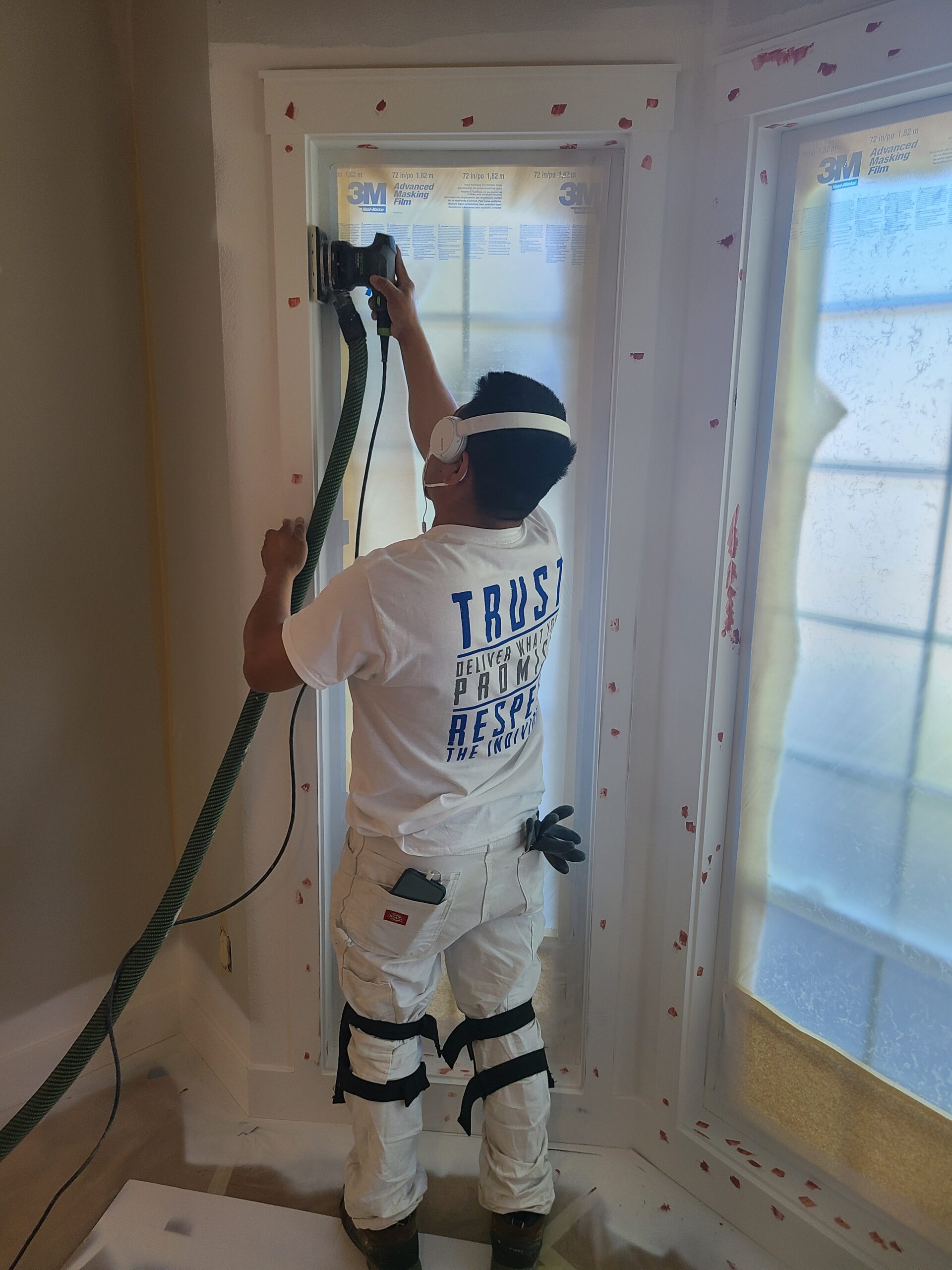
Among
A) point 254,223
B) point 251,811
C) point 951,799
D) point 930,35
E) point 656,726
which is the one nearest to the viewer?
point 930,35

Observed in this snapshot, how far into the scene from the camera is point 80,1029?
188 centimetres

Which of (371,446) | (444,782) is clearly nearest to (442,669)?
(444,782)

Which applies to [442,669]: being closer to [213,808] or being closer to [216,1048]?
[213,808]

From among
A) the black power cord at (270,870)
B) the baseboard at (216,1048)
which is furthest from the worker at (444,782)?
the baseboard at (216,1048)

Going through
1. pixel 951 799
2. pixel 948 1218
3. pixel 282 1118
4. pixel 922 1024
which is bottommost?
pixel 282 1118

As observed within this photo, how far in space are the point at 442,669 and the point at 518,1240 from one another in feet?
3.50

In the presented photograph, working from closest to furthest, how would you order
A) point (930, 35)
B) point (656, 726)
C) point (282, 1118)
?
point (930, 35) → point (656, 726) → point (282, 1118)

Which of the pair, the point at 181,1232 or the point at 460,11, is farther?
the point at 181,1232

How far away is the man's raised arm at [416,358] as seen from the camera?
1466 mm

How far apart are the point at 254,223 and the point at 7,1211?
1.93 meters

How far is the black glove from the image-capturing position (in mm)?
1469

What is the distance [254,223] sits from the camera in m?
1.50

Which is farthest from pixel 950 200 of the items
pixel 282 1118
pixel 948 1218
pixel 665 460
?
pixel 282 1118

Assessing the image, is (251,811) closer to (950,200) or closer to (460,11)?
(460,11)
